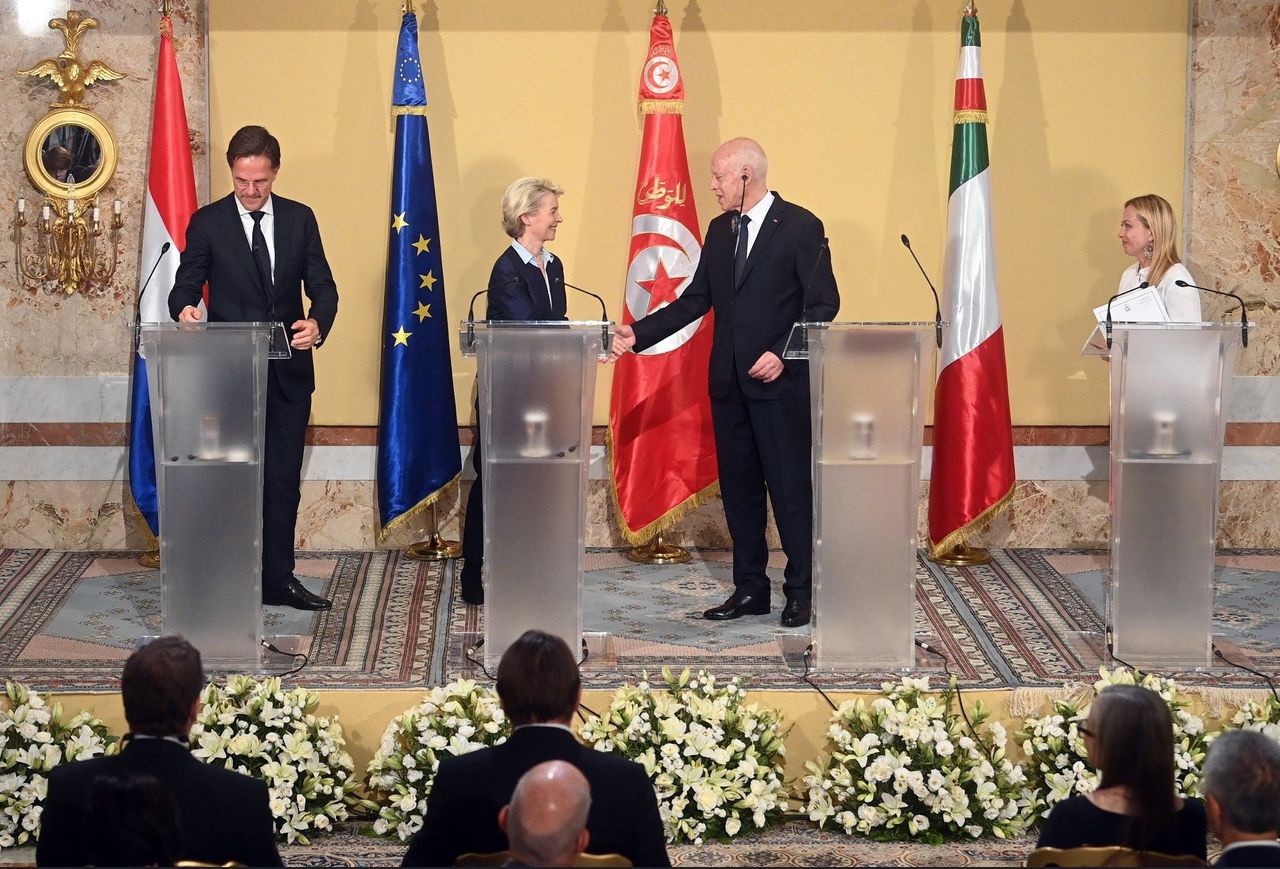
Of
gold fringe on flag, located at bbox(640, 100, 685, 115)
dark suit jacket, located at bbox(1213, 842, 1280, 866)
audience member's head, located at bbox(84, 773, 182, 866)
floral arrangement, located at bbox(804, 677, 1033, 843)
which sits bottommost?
floral arrangement, located at bbox(804, 677, 1033, 843)

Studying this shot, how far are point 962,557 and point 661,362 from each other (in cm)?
162

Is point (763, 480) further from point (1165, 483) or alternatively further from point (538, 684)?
point (538, 684)

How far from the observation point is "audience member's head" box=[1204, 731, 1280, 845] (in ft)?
10.1

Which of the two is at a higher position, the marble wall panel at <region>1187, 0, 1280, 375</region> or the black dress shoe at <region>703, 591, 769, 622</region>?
the marble wall panel at <region>1187, 0, 1280, 375</region>

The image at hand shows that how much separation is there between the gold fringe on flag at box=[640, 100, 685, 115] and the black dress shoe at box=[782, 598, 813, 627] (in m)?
2.37

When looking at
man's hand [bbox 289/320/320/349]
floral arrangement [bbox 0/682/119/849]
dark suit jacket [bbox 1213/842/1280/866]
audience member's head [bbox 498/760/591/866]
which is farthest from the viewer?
man's hand [bbox 289/320/320/349]

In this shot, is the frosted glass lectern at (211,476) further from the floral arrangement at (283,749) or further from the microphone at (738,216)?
the microphone at (738,216)

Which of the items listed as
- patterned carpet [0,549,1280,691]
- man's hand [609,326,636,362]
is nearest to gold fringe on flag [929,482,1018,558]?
patterned carpet [0,549,1280,691]

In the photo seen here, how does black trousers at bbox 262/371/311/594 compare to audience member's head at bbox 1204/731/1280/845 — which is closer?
audience member's head at bbox 1204/731/1280/845

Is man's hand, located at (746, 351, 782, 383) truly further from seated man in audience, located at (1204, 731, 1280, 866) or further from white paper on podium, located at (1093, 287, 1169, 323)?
seated man in audience, located at (1204, 731, 1280, 866)

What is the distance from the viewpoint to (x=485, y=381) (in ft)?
17.4

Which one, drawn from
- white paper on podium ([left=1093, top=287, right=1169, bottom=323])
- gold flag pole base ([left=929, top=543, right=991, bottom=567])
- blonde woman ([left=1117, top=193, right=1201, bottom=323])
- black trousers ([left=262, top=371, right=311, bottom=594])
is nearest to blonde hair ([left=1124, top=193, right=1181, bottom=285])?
blonde woman ([left=1117, top=193, right=1201, bottom=323])

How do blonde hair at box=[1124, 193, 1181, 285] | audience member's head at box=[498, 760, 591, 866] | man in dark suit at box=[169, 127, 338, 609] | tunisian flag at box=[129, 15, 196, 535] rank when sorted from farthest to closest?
tunisian flag at box=[129, 15, 196, 535] → blonde hair at box=[1124, 193, 1181, 285] → man in dark suit at box=[169, 127, 338, 609] → audience member's head at box=[498, 760, 591, 866]

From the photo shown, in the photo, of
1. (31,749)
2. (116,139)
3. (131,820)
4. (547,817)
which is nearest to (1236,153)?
(116,139)
